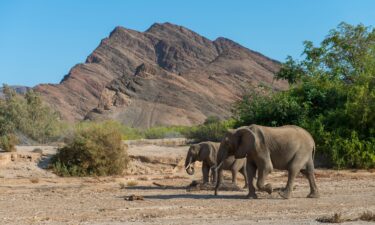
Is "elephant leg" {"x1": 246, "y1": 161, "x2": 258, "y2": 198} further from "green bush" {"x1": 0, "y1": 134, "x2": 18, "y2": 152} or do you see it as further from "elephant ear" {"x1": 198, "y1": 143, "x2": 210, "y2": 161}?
"green bush" {"x1": 0, "y1": 134, "x2": 18, "y2": 152}

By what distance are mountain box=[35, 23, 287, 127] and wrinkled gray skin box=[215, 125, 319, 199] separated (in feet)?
92.6

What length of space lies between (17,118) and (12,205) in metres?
23.3

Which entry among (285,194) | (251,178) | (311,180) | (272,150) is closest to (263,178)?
(251,178)

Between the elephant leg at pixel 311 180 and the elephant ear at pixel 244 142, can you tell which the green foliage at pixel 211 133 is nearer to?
the elephant leg at pixel 311 180

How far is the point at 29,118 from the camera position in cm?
3878

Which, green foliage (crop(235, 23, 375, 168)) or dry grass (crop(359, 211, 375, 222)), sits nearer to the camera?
dry grass (crop(359, 211, 375, 222))

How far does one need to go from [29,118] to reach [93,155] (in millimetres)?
16356

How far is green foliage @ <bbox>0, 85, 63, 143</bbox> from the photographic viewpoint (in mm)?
36344

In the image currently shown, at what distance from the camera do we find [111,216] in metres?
12.5

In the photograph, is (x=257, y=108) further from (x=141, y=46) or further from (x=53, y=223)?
(x=141, y=46)

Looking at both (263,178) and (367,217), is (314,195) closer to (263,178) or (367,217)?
(263,178)

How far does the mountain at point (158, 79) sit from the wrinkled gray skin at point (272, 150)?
1111 inches

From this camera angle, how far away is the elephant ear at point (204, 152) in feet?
62.2

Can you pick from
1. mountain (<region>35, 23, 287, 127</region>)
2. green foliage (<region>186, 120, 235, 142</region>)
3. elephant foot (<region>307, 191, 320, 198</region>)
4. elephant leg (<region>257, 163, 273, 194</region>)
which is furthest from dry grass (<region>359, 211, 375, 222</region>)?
mountain (<region>35, 23, 287, 127</region>)
